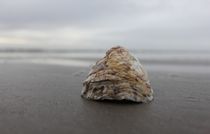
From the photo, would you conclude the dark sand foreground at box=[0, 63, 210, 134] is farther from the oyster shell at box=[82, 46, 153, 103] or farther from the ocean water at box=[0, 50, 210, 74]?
the ocean water at box=[0, 50, 210, 74]

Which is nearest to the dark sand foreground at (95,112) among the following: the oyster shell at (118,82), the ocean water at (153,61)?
the oyster shell at (118,82)

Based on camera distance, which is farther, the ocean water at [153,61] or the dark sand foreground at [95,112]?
the ocean water at [153,61]

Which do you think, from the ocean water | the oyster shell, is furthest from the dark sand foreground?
the ocean water

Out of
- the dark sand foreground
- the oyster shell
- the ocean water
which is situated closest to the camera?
the dark sand foreground

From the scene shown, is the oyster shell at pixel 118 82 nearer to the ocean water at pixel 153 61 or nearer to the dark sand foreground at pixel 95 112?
the dark sand foreground at pixel 95 112

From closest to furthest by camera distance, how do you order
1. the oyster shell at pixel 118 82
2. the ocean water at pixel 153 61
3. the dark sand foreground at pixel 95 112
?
the dark sand foreground at pixel 95 112 → the oyster shell at pixel 118 82 → the ocean water at pixel 153 61

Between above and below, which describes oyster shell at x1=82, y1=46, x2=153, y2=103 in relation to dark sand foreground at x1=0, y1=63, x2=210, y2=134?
above

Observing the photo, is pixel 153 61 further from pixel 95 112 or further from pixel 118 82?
pixel 95 112
